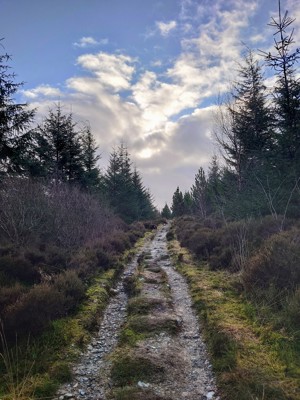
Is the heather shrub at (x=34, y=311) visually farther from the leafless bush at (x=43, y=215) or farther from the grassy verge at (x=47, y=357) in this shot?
the leafless bush at (x=43, y=215)

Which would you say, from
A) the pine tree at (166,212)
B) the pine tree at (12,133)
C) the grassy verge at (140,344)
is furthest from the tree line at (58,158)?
the pine tree at (166,212)

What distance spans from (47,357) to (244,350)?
389 cm

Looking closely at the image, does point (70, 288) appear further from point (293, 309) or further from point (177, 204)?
point (177, 204)

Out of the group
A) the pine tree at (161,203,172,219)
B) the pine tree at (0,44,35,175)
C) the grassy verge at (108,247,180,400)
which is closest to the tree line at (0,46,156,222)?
the pine tree at (0,44,35,175)

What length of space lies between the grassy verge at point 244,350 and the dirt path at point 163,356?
30cm

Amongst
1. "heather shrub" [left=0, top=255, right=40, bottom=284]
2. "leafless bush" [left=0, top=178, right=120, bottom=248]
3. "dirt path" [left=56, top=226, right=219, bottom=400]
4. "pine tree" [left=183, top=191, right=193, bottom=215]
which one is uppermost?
"pine tree" [left=183, top=191, right=193, bottom=215]

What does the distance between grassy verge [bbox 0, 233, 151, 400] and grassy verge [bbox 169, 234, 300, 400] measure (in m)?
2.82

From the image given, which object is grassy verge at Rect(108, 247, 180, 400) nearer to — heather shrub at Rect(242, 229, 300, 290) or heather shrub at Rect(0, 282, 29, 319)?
heather shrub at Rect(242, 229, 300, 290)

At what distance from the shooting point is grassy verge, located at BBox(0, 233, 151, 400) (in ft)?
16.9

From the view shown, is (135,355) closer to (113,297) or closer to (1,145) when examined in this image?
(113,297)

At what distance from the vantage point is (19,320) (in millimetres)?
7133

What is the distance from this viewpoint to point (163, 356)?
631 cm

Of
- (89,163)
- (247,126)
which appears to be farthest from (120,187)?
(247,126)

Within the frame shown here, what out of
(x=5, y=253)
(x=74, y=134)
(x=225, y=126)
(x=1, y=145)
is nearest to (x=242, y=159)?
(x=225, y=126)
